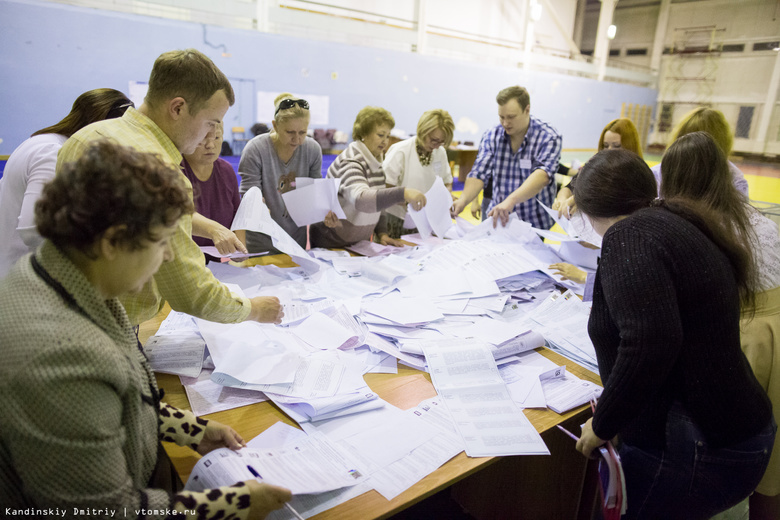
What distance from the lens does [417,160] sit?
2768 mm

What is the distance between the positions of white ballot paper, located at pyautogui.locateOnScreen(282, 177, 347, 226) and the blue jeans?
5.45ft

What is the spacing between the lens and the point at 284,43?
4.93 metres

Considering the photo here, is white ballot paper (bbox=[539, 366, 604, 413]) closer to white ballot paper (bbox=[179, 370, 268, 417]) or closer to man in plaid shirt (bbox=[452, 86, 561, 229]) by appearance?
white ballot paper (bbox=[179, 370, 268, 417])

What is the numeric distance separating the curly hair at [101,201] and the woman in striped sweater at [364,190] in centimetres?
168

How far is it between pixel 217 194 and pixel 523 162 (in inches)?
67.4

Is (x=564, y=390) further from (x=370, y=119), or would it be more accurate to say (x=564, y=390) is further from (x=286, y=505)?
(x=370, y=119)

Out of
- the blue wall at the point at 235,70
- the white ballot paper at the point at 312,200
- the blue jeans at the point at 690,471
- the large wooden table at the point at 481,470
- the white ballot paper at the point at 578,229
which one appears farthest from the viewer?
the blue wall at the point at 235,70

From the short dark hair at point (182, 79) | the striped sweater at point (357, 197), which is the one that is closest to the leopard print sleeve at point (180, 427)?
the short dark hair at point (182, 79)

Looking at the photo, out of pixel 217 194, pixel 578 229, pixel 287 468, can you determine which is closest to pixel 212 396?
pixel 287 468

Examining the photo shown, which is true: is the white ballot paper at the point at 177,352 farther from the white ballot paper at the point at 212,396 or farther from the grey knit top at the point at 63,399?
the grey knit top at the point at 63,399

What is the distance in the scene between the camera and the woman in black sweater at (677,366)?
→ 3.03ft

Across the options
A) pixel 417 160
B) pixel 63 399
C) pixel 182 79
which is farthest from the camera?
pixel 417 160

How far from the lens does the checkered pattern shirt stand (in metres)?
1.04

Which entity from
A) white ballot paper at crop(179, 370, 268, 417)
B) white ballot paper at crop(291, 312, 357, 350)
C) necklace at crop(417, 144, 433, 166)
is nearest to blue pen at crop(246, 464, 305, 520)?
white ballot paper at crop(179, 370, 268, 417)
